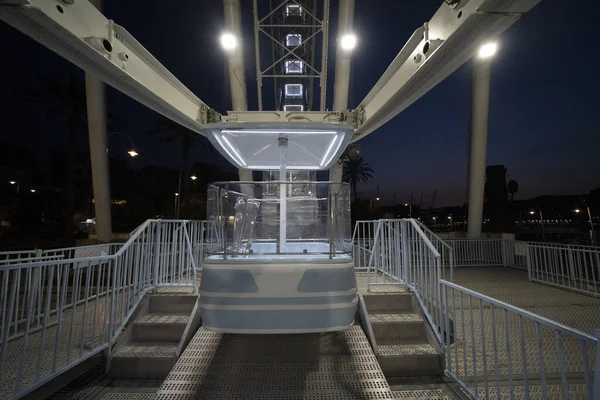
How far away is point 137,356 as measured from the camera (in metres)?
4.03

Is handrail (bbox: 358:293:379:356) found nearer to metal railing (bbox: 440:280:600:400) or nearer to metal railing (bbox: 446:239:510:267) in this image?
metal railing (bbox: 440:280:600:400)

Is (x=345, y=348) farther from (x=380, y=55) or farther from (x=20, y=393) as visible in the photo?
(x=380, y=55)

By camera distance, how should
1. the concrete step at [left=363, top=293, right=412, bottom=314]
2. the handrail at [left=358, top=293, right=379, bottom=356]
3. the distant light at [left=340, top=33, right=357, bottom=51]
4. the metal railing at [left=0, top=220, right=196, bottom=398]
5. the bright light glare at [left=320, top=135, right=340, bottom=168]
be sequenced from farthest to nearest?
1. the distant light at [left=340, top=33, right=357, bottom=51]
2. the concrete step at [left=363, top=293, right=412, bottom=314]
3. the handrail at [left=358, top=293, right=379, bottom=356]
4. the bright light glare at [left=320, top=135, right=340, bottom=168]
5. the metal railing at [left=0, top=220, right=196, bottom=398]

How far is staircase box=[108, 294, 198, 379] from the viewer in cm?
401

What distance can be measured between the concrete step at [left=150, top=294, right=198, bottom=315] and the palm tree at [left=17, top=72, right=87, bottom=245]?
14.0 metres

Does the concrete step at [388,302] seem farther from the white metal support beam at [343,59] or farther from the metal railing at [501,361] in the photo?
the white metal support beam at [343,59]

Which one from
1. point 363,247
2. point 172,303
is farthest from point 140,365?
point 363,247

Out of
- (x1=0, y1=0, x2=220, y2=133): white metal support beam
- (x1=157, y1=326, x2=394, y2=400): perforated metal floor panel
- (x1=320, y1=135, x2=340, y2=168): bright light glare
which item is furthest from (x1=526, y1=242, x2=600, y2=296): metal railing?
(x1=0, y1=0, x2=220, y2=133): white metal support beam

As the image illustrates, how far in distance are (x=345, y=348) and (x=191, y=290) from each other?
9.20 feet

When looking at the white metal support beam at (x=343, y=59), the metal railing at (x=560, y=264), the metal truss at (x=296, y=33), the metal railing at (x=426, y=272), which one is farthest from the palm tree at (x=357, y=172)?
the metal railing at (x=426, y=272)

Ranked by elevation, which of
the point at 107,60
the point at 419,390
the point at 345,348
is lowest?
the point at 419,390

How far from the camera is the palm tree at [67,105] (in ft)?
51.4

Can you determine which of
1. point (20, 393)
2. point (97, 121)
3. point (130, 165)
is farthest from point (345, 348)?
point (130, 165)

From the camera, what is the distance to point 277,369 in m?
3.80
